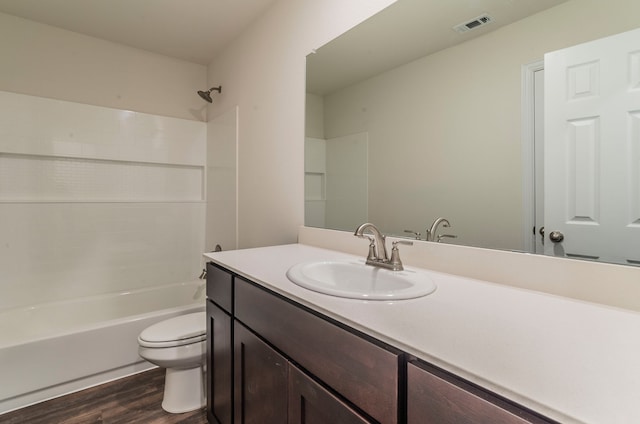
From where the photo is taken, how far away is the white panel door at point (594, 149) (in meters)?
0.78

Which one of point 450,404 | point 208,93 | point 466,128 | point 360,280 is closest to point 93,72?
point 208,93

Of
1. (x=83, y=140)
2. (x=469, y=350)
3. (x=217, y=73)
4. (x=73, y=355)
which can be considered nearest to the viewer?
(x=469, y=350)

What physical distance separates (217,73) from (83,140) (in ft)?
4.06

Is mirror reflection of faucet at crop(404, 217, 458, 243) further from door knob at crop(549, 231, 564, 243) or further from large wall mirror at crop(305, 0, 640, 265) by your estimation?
door knob at crop(549, 231, 564, 243)

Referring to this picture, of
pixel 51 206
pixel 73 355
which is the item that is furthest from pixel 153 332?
pixel 51 206

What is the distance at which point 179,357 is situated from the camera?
1.59 m

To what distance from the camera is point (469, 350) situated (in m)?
0.55

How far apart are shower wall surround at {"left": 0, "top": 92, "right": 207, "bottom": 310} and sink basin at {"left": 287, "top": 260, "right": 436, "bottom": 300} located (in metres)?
2.10

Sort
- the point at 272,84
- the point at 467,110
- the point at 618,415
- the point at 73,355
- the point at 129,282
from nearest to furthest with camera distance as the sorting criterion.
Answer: the point at 618,415 → the point at 467,110 → the point at 73,355 → the point at 272,84 → the point at 129,282

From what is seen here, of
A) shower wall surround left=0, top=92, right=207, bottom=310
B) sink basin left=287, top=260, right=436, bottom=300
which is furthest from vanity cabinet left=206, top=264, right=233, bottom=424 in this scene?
shower wall surround left=0, top=92, right=207, bottom=310

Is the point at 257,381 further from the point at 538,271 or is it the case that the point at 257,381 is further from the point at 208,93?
the point at 208,93

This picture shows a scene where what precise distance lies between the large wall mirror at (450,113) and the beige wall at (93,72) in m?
1.77

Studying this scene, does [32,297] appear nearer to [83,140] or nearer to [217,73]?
[83,140]

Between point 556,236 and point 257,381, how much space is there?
1.08 m
